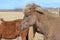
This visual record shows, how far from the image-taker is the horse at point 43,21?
5.05 meters

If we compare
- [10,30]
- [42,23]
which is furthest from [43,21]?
[10,30]

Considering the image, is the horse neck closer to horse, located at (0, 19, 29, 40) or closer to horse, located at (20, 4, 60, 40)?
horse, located at (20, 4, 60, 40)

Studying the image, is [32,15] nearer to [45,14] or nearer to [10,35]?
[45,14]

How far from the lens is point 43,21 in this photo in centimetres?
520

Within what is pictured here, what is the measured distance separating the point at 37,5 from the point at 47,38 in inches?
29.9

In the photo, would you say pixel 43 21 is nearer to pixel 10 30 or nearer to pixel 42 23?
pixel 42 23

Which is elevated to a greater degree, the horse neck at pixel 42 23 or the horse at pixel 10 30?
the horse neck at pixel 42 23

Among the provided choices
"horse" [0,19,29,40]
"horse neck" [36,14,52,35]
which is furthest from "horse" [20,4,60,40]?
"horse" [0,19,29,40]

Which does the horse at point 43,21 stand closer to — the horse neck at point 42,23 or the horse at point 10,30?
the horse neck at point 42,23

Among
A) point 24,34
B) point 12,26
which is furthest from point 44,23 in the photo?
point 12,26

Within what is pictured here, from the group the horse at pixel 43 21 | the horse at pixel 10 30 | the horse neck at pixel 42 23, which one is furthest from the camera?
the horse at pixel 10 30

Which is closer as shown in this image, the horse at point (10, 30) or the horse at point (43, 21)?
the horse at point (43, 21)

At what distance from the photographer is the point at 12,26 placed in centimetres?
840

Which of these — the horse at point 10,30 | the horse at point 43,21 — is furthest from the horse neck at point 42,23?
the horse at point 10,30
